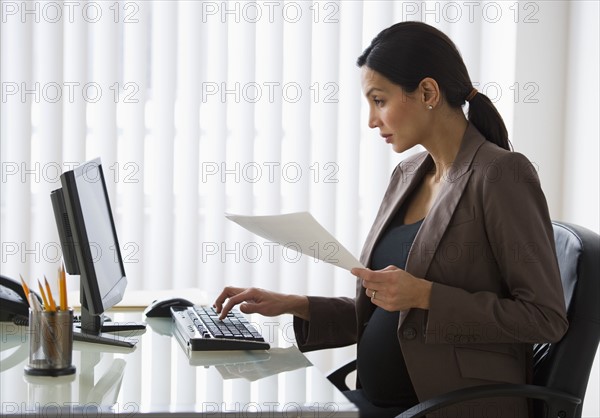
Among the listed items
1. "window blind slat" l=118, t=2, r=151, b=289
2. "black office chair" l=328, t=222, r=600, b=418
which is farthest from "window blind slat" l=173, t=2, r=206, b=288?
"black office chair" l=328, t=222, r=600, b=418

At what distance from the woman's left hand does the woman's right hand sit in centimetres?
38

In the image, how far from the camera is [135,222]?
11.0ft

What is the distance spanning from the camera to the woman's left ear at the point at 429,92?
1933 millimetres

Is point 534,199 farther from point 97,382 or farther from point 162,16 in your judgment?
point 162,16

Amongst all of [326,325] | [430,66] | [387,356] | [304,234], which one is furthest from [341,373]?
[430,66]

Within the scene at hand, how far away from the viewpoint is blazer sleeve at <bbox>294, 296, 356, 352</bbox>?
2131mm

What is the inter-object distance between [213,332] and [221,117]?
1.71 metres

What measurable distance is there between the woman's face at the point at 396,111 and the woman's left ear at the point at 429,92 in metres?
0.01

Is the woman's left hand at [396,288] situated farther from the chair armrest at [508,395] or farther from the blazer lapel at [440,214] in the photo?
the chair armrest at [508,395]

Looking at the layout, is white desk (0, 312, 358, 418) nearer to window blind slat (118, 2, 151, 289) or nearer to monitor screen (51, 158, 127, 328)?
monitor screen (51, 158, 127, 328)

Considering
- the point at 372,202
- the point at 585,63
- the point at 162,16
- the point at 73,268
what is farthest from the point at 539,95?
the point at 73,268

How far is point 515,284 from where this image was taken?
174 cm

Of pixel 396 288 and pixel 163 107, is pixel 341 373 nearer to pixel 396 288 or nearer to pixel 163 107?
pixel 396 288

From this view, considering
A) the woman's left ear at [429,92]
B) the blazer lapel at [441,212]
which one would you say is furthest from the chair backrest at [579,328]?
the woman's left ear at [429,92]
